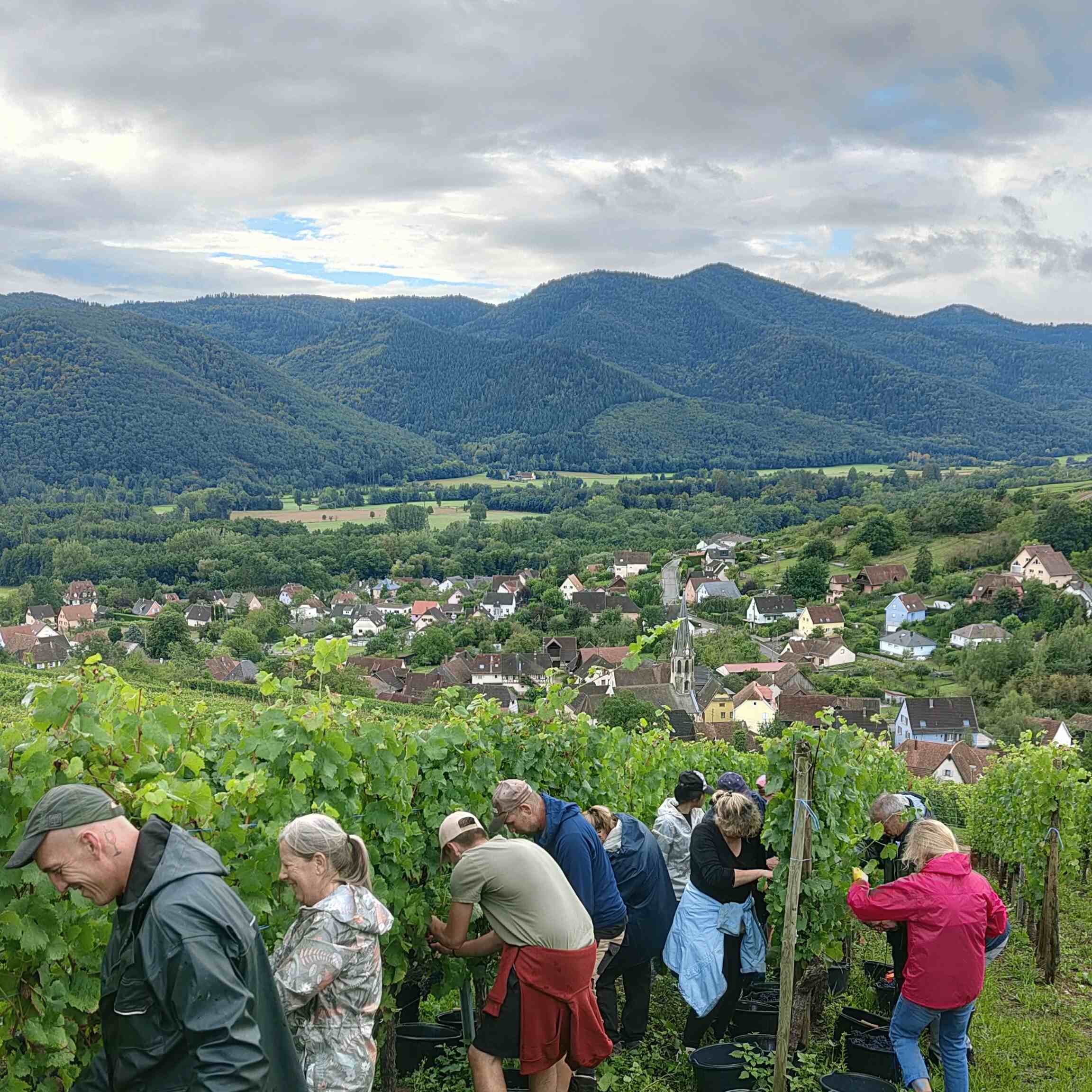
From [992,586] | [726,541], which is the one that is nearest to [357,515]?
[726,541]

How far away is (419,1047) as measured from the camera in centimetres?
562

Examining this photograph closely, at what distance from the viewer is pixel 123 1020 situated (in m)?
2.64

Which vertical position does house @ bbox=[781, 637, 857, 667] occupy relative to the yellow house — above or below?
above

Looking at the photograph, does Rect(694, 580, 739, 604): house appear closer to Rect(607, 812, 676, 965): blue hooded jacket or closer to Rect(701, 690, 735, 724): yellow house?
Rect(701, 690, 735, 724): yellow house

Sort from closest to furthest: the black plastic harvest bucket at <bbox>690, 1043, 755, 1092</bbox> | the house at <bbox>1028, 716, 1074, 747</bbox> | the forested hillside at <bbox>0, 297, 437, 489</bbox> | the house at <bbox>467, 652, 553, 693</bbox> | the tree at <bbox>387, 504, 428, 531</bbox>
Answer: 1. the black plastic harvest bucket at <bbox>690, 1043, 755, 1092</bbox>
2. the house at <bbox>1028, 716, 1074, 747</bbox>
3. the house at <bbox>467, 652, 553, 693</bbox>
4. the tree at <bbox>387, 504, 428, 531</bbox>
5. the forested hillside at <bbox>0, 297, 437, 489</bbox>

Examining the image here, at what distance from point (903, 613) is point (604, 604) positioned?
76.7ft

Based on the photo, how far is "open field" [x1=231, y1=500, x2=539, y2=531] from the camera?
134125mm

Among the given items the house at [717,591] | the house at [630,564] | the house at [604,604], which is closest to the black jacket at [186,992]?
the house at [604,604]

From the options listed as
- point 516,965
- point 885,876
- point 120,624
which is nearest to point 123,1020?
point 516,965

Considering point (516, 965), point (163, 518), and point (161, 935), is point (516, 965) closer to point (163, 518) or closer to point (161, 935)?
point (161, 935)

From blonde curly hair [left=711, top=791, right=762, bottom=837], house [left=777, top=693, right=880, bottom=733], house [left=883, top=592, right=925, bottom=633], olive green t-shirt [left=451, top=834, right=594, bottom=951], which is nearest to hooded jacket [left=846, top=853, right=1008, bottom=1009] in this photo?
blonde curly hair [left=711, top=791, right=762, bottom=837]

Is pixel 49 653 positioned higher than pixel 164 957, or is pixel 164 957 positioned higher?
pixel 164 957

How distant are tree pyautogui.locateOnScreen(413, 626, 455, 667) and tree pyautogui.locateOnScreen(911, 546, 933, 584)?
39261 mm

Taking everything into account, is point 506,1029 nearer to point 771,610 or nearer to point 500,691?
point 500,691
